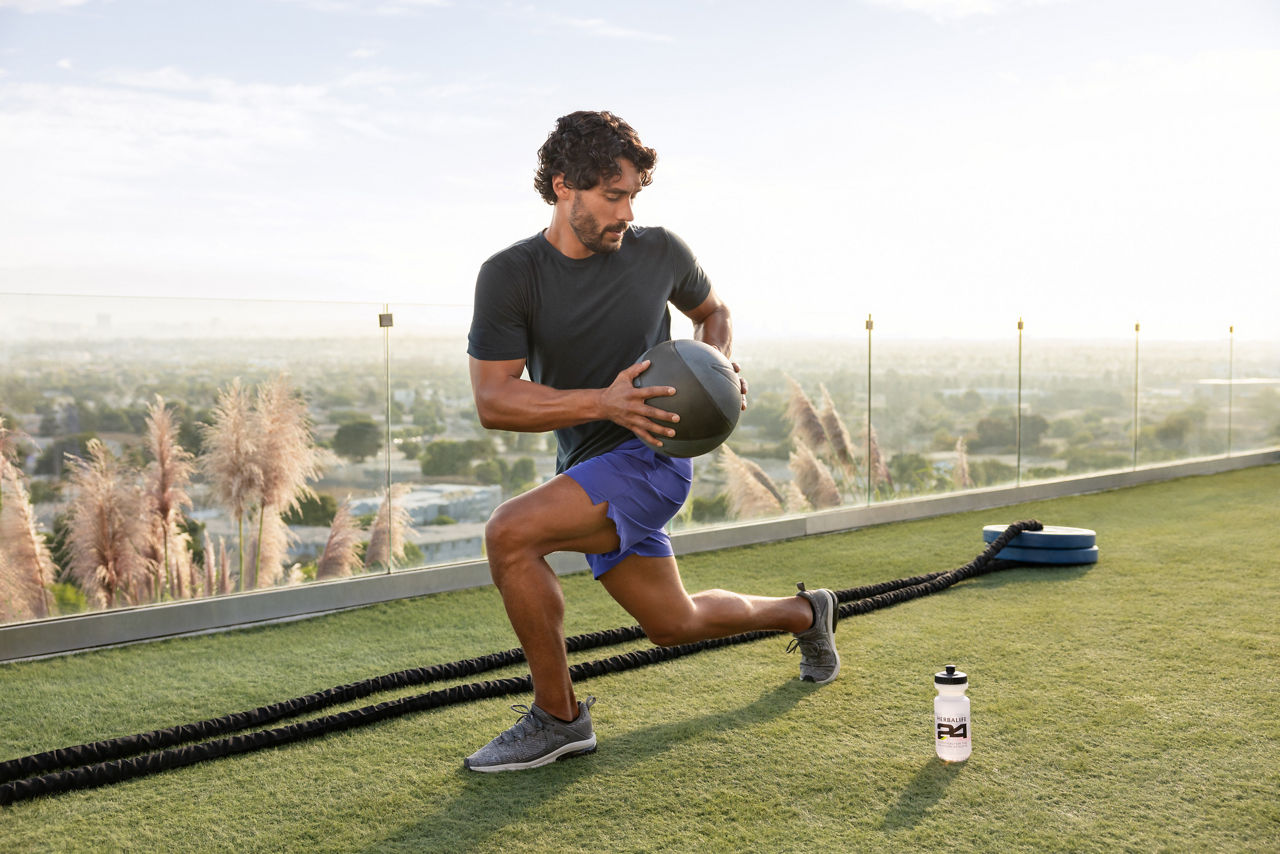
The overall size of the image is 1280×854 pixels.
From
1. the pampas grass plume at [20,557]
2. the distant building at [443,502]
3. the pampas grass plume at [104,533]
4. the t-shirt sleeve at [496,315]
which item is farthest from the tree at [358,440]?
the t-shirt sleeve at [496,315]

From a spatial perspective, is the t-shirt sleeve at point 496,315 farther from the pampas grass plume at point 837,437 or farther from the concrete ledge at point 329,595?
the pampas grass plume at point 837,437

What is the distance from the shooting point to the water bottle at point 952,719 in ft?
7.83

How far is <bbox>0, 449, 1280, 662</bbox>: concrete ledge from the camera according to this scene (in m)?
3.70

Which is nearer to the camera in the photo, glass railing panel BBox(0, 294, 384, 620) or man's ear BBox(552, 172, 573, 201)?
man's ear BBox(552, 172, 573, 201)

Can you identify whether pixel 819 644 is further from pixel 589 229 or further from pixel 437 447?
pixel 437 447

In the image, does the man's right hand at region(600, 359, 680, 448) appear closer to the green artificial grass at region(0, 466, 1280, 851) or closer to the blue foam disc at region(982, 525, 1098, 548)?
the green artificial grass at region(0, 466, 1280, 851)

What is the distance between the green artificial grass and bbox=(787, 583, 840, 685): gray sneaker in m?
0.08

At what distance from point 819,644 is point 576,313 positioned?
125 centimetres

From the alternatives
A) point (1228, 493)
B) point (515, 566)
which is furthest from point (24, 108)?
point (1228, 493)

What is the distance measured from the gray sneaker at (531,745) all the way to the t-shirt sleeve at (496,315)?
87cm

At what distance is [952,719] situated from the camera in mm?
2389

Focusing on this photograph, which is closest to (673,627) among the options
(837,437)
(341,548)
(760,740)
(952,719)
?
(760,740)

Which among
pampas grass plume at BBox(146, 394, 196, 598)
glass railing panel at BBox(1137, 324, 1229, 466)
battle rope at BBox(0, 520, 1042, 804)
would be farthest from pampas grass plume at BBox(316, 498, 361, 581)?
glass railing panel at BBox(1137, 324, 1229, 466)

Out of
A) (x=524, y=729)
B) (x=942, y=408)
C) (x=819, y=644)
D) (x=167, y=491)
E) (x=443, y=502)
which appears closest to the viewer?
(x=524, y=729)
